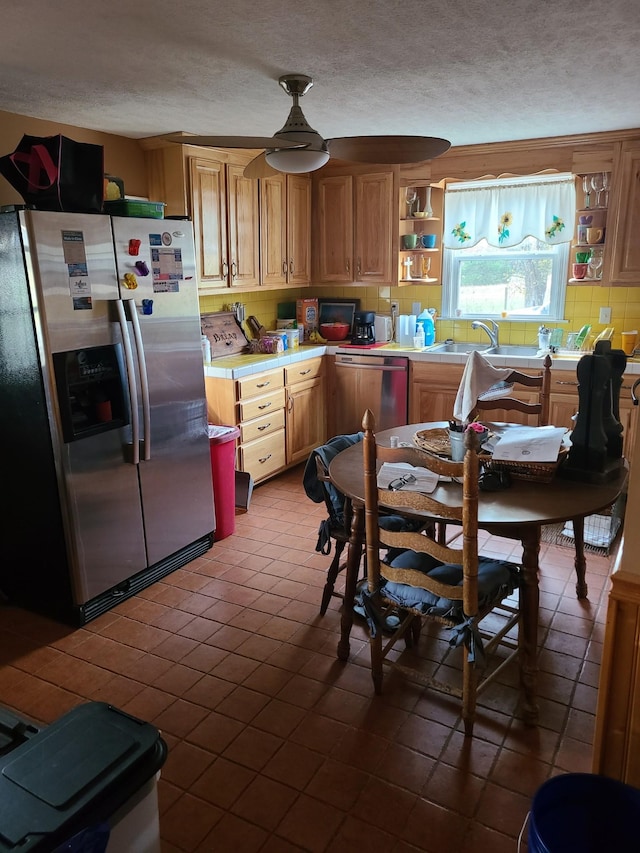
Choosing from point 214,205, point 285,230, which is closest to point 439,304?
point 285,230

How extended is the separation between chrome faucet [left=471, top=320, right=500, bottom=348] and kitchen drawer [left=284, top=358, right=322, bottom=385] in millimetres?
1227

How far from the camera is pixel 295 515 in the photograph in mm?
4117

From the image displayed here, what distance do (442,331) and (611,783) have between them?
402cm

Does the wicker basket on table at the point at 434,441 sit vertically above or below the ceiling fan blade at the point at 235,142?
below

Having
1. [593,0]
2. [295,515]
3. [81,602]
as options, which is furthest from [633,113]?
[81,602]

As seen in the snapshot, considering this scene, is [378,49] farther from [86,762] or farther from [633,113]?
[86,762]

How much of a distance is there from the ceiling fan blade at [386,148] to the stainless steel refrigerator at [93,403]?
115cm

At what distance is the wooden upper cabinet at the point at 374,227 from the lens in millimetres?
4914

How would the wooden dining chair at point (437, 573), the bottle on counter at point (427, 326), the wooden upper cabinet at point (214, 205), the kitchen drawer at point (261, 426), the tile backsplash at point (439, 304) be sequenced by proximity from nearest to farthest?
the wooden dining chair at point (437, 573) < the wooden upper cabinet at point (214, 205) < the kitchen drawer at point (261, 426) < the tile backsplash at point (439, 304) < the bottle on counter at point (427, 326)

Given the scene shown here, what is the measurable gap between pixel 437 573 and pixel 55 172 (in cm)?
223

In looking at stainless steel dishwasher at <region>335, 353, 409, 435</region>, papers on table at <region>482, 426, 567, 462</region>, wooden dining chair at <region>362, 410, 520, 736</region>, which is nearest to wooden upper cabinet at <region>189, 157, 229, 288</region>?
stainless steel dishwasher at <region>335, 353, 409, 435</region>

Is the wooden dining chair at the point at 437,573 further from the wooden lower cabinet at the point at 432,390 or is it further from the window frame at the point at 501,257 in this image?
the window frame at the point at 501,257

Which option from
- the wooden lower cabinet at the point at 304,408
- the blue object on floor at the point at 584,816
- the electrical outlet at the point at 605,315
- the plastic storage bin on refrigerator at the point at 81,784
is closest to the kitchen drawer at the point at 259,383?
the wooden lower cabinet at the point at 304,408

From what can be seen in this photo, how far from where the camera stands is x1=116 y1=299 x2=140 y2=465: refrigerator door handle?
2891 mm
